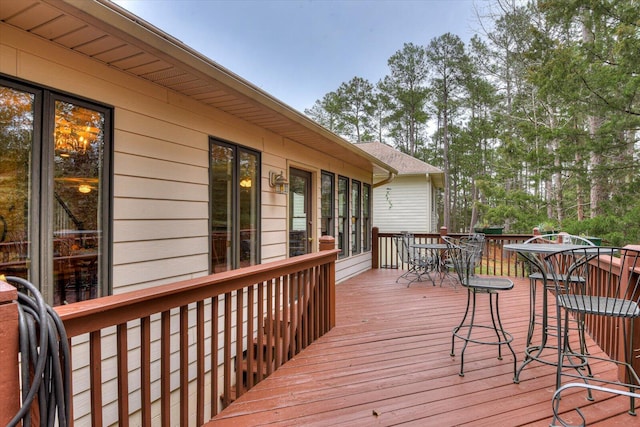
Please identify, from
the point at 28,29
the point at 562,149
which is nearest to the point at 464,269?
the point at 28,29

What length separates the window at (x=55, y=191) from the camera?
2088mm

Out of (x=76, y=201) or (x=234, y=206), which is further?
(x=234, y=206)

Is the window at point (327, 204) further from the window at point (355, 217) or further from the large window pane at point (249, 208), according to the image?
the large window pane at point (249, 208)

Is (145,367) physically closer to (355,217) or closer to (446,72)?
(355,217)

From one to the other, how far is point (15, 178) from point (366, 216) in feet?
22.9

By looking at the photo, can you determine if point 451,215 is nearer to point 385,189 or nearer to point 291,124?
point 385,189

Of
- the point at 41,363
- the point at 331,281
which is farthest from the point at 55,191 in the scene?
the point at 331,281

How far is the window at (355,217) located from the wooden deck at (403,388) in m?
3.72

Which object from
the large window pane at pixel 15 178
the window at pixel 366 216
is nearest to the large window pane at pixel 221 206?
the large window pane at pixel 15 178

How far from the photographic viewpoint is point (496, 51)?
14594 millimetres

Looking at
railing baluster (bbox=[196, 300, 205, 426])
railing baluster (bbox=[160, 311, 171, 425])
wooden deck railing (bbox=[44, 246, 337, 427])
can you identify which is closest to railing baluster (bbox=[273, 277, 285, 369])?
wooden deck railing (bbox=[44, 246, 337, 427])

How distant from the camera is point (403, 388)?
2.52 m

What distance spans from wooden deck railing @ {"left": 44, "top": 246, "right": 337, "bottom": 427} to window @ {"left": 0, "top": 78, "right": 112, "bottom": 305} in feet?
1.54

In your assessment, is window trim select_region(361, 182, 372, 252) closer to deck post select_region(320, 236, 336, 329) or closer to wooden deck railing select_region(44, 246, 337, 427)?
deck post select_region(320, 236, 336, 329)
